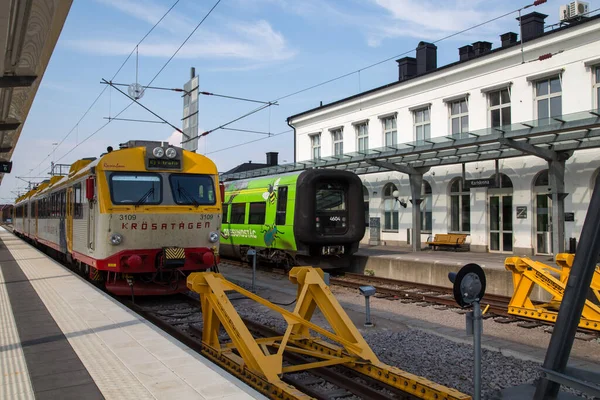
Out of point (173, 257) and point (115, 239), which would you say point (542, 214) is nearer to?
point (173, 257)

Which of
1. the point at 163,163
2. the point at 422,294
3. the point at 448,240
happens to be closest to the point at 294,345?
the point at 163,163

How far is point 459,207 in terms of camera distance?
22594 mm

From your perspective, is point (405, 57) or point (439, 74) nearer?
point (439, 74)

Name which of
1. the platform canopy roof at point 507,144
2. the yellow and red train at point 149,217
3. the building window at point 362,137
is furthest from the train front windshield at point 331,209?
the building window at point 362,137

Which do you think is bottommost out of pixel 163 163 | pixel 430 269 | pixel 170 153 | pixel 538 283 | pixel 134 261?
pixel 430 269

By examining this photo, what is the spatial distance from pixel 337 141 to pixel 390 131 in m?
4.78

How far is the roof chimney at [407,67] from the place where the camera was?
27969 mm

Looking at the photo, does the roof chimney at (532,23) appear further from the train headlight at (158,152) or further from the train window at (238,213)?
the train headlight at (158,152)

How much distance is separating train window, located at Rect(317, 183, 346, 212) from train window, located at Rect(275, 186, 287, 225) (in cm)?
109

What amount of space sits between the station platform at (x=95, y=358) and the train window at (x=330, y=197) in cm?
802

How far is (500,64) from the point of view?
21.0m

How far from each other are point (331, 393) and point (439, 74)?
2063 cm

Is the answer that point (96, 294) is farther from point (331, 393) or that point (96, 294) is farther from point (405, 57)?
point (405, 57)

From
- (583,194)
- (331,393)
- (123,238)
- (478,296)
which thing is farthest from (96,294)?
(583,194)
